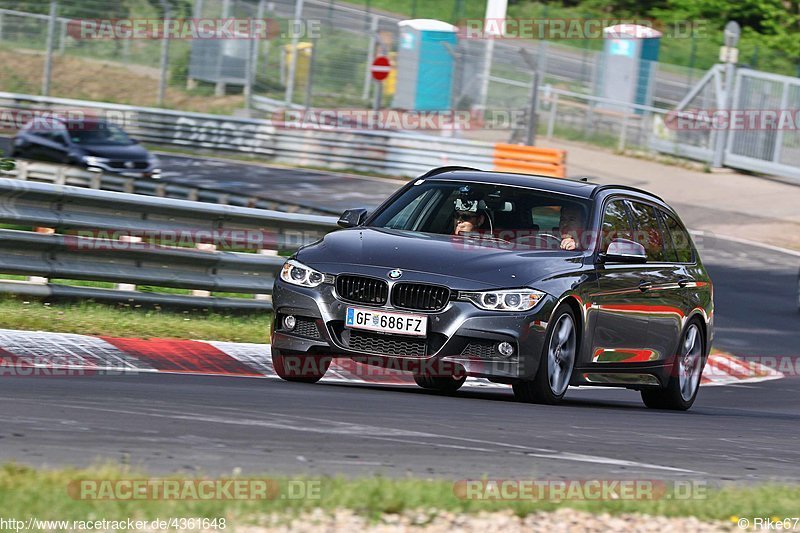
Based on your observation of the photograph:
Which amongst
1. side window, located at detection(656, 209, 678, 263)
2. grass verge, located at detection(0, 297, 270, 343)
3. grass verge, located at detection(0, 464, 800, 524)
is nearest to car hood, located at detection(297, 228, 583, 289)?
side window, located at detection(656, 209, 678, 263)

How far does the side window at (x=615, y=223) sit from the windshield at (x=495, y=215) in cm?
19

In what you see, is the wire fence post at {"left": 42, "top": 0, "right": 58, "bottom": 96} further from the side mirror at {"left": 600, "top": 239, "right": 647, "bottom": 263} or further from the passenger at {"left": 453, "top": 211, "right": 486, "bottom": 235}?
the side mirror at {"left": 600, "top": 239, "right": 647, "bottom": 263}

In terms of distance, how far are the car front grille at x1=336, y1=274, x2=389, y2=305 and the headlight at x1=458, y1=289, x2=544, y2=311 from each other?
1.55 feet

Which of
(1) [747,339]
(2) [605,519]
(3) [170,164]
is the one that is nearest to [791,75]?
(3) [170,164]

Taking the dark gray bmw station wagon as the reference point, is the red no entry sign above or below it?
above

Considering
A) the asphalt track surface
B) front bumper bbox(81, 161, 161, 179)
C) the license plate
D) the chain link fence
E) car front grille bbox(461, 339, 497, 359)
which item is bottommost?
front bumper bbox(81, 161, 161, 179)

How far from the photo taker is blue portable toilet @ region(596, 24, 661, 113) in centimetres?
3812

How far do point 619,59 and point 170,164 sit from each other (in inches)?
518

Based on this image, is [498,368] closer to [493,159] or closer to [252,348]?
[252,348]

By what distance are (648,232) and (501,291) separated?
2440 millimetres

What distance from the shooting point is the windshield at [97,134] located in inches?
1134

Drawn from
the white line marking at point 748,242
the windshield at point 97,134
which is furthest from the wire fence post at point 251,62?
the white line marking at point 748,242

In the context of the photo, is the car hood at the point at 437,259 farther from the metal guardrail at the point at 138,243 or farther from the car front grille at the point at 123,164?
the car front grille at the point at 123,164

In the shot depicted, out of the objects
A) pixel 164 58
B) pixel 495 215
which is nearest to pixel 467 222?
pixel 495 215
